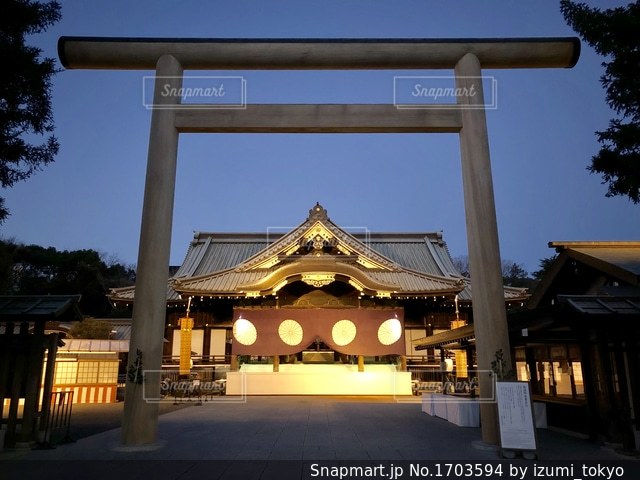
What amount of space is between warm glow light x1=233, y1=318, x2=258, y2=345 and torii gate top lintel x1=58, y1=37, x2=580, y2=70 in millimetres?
11068

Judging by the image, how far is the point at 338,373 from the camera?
55.5 ft

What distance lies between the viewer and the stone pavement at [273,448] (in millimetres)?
5484

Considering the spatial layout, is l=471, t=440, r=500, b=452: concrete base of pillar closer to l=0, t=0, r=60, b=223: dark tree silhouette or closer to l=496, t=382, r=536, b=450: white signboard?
l=496, t=382, r=536, b=450: white signboard

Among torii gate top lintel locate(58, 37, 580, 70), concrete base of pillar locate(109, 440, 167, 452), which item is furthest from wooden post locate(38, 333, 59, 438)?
torii gate top lintel locate(58, 37, 580, 70)

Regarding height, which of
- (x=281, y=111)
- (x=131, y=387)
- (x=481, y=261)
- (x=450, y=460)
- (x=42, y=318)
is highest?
(x=281, y=111)

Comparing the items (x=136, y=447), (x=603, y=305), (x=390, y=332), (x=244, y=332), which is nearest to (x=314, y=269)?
(x=244, y=332)

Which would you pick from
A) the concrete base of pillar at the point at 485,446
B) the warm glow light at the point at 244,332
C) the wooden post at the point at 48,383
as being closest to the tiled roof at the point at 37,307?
the wooden post at the point at 48,383

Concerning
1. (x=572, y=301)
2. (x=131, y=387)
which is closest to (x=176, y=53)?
(x=131, y=387)

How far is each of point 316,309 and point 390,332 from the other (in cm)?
305

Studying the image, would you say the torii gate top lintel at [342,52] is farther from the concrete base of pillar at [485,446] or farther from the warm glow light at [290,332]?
the warm glow light at [290,332]

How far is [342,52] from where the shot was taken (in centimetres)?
802

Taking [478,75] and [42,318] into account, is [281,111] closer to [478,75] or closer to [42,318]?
[478,75]

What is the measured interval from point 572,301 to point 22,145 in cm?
985

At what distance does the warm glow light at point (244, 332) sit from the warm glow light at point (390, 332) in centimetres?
494
